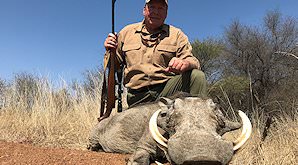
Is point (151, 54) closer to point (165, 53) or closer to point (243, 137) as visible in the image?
point (165, 53)

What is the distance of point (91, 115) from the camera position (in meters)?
7.14

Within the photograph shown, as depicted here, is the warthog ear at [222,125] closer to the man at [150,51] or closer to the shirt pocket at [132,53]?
the man at [150,51]

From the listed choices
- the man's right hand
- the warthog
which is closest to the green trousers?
the warthog

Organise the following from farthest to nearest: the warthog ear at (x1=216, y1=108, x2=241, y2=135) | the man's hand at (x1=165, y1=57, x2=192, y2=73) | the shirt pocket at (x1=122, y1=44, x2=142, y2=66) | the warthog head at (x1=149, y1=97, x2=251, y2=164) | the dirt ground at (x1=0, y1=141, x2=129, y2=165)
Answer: the shirt pocket at (x1=122, y1=44, x2=142, y2=66) → the man's hand at (x1=165, y1=57, x2=192, y2=73) → the dirt ground at (x1=0, y1=141, x2=129, y2=165) → the warthog ear at (x1=216, y1=108, x2=241, y2=135) → the warthog head at (x1=149, y1=97, x2=251, y2=164)

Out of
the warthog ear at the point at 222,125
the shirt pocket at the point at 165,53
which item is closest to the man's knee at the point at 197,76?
the shirt pocket at the point at 165,53

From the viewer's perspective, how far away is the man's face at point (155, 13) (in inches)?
183

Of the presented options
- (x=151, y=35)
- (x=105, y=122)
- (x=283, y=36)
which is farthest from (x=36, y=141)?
(x=283, y=36)

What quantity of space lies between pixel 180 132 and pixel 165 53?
2260 mm

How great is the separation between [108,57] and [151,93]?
2.58 feet

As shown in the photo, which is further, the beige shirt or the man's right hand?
the man's right hand

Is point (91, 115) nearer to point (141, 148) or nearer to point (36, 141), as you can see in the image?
point (36, 141)

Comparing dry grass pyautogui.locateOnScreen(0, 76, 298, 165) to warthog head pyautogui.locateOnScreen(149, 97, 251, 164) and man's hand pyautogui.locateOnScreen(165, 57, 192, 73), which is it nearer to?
warthog head pyautogui.locateOnScreen(149, 97, 251, 164)

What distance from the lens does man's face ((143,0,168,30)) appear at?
4652mm

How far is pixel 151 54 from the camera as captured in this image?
14.8 ft
